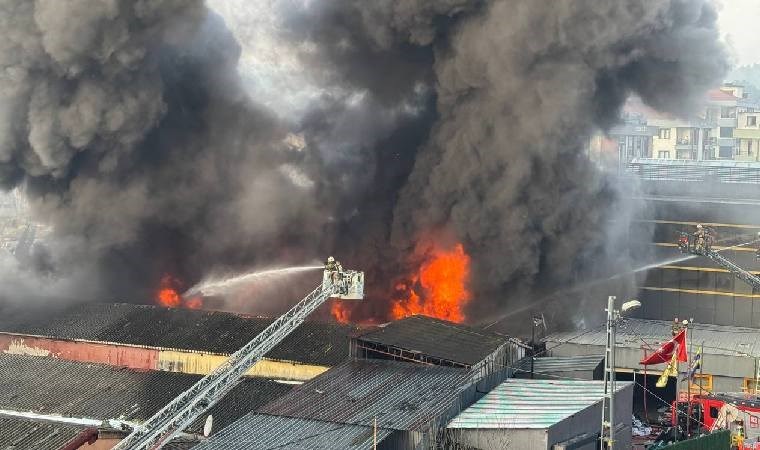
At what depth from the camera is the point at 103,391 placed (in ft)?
150

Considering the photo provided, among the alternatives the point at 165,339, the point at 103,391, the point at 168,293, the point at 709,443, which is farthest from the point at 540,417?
the point at 168,293

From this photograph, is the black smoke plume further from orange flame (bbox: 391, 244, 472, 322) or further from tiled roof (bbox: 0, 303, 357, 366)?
tiled roof (bbox: 0, 303, 357, 366)

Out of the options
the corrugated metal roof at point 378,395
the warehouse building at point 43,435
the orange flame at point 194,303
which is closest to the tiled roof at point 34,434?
the warehouse building at point 43,435

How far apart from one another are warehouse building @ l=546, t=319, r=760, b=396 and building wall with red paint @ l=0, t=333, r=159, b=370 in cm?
1796

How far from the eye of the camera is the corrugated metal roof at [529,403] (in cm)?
3734

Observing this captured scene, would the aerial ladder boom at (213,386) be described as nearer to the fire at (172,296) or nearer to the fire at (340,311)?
the fire at (340,311)

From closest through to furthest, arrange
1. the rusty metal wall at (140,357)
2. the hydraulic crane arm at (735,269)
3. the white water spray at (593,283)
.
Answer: the rusty metal wall at (140,357) → the hydraulic crane arm at (735,269) → the white water spray at (593,283)

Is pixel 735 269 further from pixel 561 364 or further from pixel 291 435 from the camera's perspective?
pixel 291 435

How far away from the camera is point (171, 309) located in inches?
2164

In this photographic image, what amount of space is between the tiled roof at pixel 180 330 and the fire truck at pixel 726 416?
551 inches

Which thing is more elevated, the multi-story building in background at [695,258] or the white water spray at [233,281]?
the multi-story building in background at [695,258]

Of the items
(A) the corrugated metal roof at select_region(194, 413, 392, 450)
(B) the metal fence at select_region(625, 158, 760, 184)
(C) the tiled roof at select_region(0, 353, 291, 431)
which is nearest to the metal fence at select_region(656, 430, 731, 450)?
(A) the corrugated metal roof at select_region(194, 413, 392, 450)

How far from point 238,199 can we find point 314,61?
854 cm

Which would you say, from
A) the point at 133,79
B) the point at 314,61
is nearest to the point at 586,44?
the point at 314,61
